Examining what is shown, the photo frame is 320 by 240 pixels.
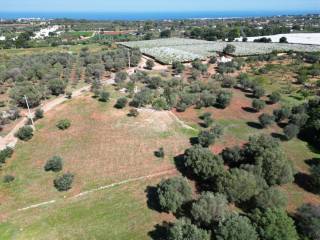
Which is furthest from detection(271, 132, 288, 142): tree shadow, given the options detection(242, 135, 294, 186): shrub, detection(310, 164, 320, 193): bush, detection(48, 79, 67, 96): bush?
detection(48, 79, 67, 96): bush

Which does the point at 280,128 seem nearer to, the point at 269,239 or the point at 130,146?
the point at 130,146

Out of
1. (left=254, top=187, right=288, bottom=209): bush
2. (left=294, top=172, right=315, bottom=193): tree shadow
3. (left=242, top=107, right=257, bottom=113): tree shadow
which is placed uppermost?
(left=254, top=187, right=288, bottom=209): bush

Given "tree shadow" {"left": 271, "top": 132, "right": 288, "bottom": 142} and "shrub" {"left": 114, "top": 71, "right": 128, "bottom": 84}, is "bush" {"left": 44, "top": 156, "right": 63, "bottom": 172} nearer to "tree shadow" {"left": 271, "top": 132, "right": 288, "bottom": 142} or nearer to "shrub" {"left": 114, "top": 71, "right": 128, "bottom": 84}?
"tree shadow" {"left": 271, "top": 132, "right": 288, "bottom": 142}

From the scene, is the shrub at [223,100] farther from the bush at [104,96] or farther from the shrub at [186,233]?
the shrub at [186,233]

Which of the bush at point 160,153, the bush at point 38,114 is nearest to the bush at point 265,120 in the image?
the bush at point 160,153

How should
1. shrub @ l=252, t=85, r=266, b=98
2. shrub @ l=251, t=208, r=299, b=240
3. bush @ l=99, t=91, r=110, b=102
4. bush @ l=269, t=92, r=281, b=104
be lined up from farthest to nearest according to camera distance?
shrub @ l=252, t=85, r=266, b=98, bush @ l=269, t=92, r=281, b=104, bush @ l=99, t=91, r=110, b=102, shrub @ l=251, t=208, r=299, b=240
